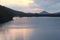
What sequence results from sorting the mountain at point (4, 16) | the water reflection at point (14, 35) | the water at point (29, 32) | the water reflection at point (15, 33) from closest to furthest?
the water reflection at point (14, 35) → the water reflection at point (15, 33) → the water at point (29, 32) → the mountain at point (4, 16)

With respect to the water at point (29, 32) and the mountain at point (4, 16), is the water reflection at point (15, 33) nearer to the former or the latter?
the water at point (29, 32)

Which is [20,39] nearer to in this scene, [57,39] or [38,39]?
[38,39]

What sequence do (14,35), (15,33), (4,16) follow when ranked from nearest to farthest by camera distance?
(14,35) < (15,33) < (4,16)

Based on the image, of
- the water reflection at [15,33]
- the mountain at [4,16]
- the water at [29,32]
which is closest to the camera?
the water reflection at [15,33]

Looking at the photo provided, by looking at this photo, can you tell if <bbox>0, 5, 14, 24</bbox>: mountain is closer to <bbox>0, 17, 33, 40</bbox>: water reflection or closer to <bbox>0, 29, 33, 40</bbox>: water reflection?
<bbox>0, 17, 33, 40</bbox>: water reflection

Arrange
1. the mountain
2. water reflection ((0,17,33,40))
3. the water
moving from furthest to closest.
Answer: the mountain → the water → water reflection ((0,17,33,40))

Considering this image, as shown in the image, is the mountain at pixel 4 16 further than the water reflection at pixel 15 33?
Yes

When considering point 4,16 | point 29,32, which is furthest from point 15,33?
point 4,16

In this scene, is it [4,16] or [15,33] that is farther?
[4,16]

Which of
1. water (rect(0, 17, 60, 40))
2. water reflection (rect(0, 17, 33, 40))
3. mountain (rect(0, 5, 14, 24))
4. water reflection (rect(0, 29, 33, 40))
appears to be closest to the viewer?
water reflection (rect(0, 29, 33, 40))

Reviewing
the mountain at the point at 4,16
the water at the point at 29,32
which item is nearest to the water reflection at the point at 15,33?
the water at the point at 29,32

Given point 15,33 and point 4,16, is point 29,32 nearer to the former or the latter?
point 15,33

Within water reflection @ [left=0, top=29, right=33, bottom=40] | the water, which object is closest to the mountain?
the water

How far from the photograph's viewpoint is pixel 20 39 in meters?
21.4
